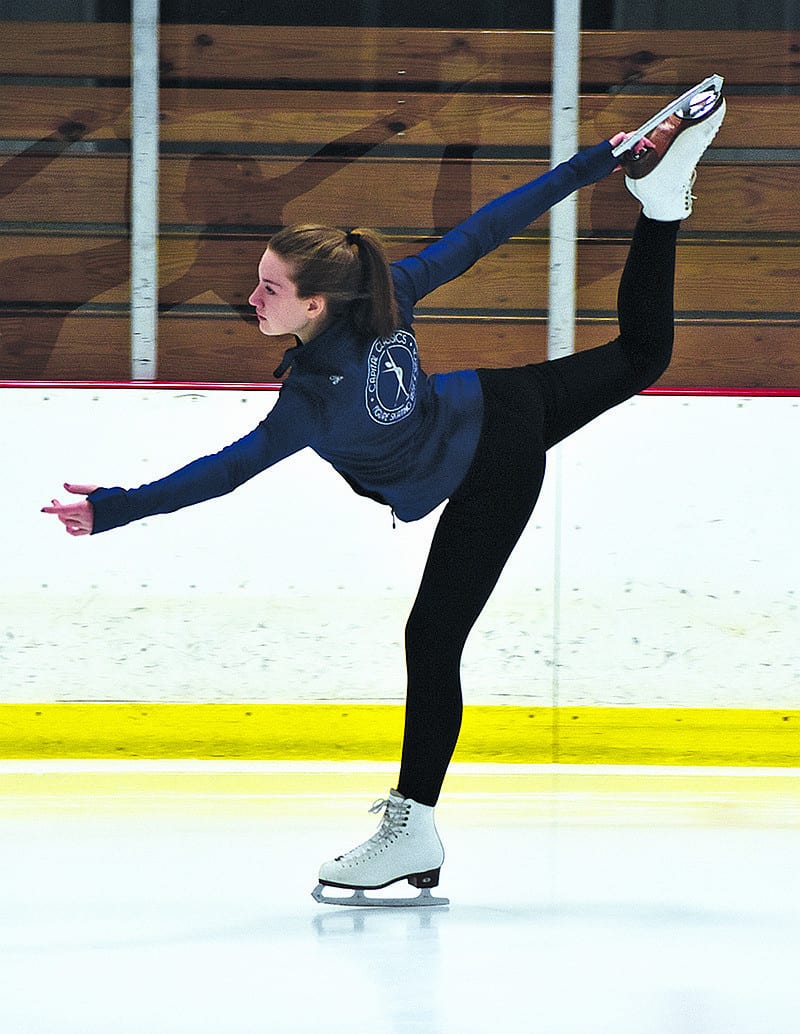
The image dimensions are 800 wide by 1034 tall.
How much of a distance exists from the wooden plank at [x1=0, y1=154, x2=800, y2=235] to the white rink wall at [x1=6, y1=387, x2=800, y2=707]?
24.0 inches

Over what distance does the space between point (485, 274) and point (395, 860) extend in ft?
6.80

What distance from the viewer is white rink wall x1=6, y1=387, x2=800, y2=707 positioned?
3820 mm

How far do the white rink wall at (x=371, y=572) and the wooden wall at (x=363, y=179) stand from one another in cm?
35

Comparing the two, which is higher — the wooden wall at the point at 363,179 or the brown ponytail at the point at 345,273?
the wooden wall at the point at 363,179

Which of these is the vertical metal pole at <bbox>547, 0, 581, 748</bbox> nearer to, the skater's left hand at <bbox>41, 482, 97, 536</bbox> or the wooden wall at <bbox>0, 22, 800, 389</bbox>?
the wooden wall at <bbox>0, 22, 800, 389</bbox>

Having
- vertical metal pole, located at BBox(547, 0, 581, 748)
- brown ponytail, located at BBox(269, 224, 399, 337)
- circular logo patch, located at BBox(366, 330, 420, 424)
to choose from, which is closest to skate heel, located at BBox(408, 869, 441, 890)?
circular logo patch, located at BBox(366, 330, 420, 424)

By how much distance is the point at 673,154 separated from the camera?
2.56 metres

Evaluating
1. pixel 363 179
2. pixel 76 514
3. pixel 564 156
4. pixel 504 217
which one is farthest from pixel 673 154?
pixel 363 179

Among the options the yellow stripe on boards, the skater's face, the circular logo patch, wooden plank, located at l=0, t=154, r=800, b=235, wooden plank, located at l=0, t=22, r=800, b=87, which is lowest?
the yellow stripe on boards

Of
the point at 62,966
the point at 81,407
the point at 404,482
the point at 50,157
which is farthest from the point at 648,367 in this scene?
the point at 50,157

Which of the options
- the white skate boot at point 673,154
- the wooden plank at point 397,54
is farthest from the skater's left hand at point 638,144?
the wooden plank at point 397,54

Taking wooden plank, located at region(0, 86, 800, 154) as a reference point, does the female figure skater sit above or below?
below

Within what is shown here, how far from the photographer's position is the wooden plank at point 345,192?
414cm

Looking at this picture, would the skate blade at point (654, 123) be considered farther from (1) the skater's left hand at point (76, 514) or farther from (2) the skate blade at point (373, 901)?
(2) the skate blade at point (373, 901)
